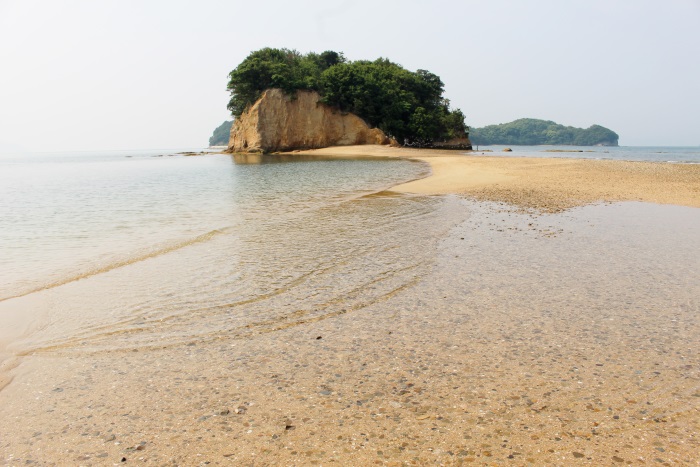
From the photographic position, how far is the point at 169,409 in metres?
3.33

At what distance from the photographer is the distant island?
18138 cm

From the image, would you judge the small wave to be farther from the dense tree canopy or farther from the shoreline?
the dense tree canopy

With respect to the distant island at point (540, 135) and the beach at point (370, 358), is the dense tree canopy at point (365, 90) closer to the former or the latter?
the beach at point (370, 358)

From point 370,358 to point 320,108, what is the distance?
200 feet

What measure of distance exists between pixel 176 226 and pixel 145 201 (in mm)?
6191

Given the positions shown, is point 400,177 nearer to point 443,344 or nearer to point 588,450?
point 443,344

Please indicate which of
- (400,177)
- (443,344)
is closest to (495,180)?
(400,177)

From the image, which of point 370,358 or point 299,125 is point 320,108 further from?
point 370,358

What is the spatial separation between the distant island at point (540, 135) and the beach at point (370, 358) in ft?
601

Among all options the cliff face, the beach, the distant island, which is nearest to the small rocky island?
the cliff face

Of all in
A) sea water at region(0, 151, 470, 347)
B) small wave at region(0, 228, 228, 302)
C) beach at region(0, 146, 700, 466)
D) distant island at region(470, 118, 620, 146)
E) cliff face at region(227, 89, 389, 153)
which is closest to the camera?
beach at region(0, 146, 700, 466)

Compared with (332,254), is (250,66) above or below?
above

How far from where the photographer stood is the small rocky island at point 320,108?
60.6m

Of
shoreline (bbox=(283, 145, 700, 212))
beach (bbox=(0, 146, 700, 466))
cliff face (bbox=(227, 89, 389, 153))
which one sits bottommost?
beach (bbox=(0, 146, 700, 466))
